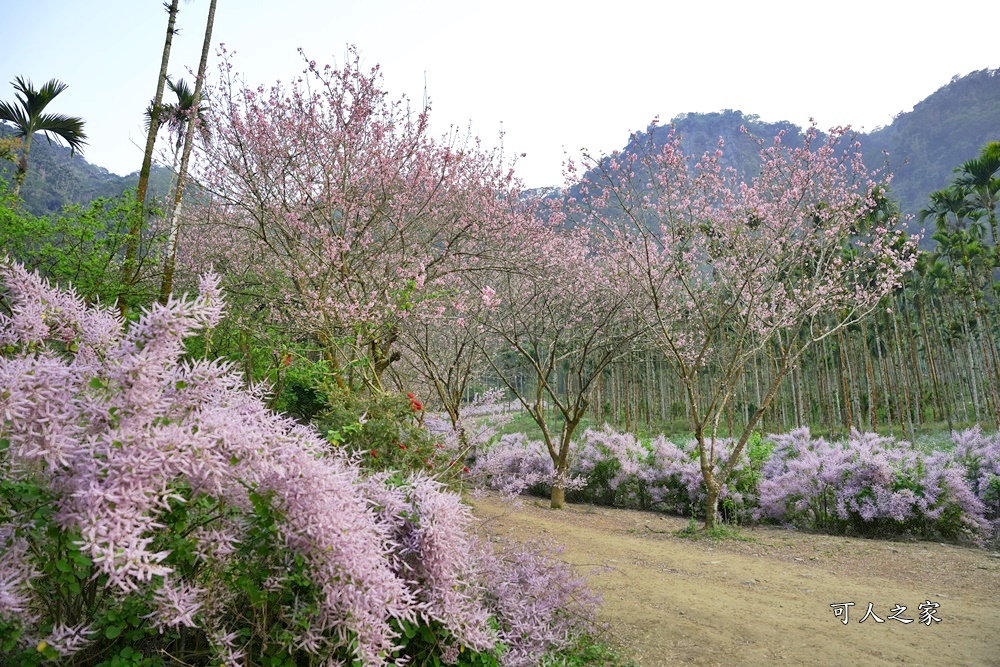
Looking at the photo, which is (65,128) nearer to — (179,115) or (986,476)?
(179,115)

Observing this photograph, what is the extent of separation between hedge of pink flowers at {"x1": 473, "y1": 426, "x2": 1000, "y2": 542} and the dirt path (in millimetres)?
503

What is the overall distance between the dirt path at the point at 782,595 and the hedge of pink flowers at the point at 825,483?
0.50 metres

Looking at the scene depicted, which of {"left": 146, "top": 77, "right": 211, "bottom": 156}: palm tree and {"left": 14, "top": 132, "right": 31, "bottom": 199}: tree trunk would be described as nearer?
{"left": 146, "top": 77, "right": 211, "bottom": 156}: palm tree

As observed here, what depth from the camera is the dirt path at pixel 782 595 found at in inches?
156

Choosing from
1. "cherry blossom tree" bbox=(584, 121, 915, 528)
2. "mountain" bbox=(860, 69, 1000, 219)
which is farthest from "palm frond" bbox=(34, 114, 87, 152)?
"mountain" bbox=(860, 69, 1000, 219)

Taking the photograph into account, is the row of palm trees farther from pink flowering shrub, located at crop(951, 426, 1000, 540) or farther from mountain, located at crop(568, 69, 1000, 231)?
mountain, located at crop(568, 69, 1000, 231)

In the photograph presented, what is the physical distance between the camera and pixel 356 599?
6.68 feet

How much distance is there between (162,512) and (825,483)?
9.62m

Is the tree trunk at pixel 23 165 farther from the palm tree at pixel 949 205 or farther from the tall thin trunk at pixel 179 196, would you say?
the palm tree at pixel 949 205

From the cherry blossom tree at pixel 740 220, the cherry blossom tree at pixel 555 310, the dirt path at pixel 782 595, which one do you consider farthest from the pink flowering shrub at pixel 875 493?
the cherry blossom tree at pixel 555 310

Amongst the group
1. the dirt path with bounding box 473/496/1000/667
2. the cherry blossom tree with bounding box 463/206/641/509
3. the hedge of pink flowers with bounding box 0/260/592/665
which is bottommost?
the dirt path with bounding box 473/496/1000/667

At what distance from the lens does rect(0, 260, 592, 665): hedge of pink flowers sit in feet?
5.49

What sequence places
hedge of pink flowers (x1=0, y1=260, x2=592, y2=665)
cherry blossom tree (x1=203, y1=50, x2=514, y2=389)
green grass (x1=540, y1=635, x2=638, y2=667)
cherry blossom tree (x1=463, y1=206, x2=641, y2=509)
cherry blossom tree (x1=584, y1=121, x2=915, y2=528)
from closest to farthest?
hedge of pink flowers (x1=0, y1=260, x2=592, y2=665)
green grass (x1=540, y1=635, x2=638, y2=667)
cherry blossom tree (x1=203, y1=50, x2=514, y2=389)
cherry blossom tree (x1=584, y1=121, x2=915, y2=528)
cherry blossom tree (x1=463, y1=206, x2=641, y2=509)

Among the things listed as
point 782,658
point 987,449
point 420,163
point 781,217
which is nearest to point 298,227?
point 420,163
